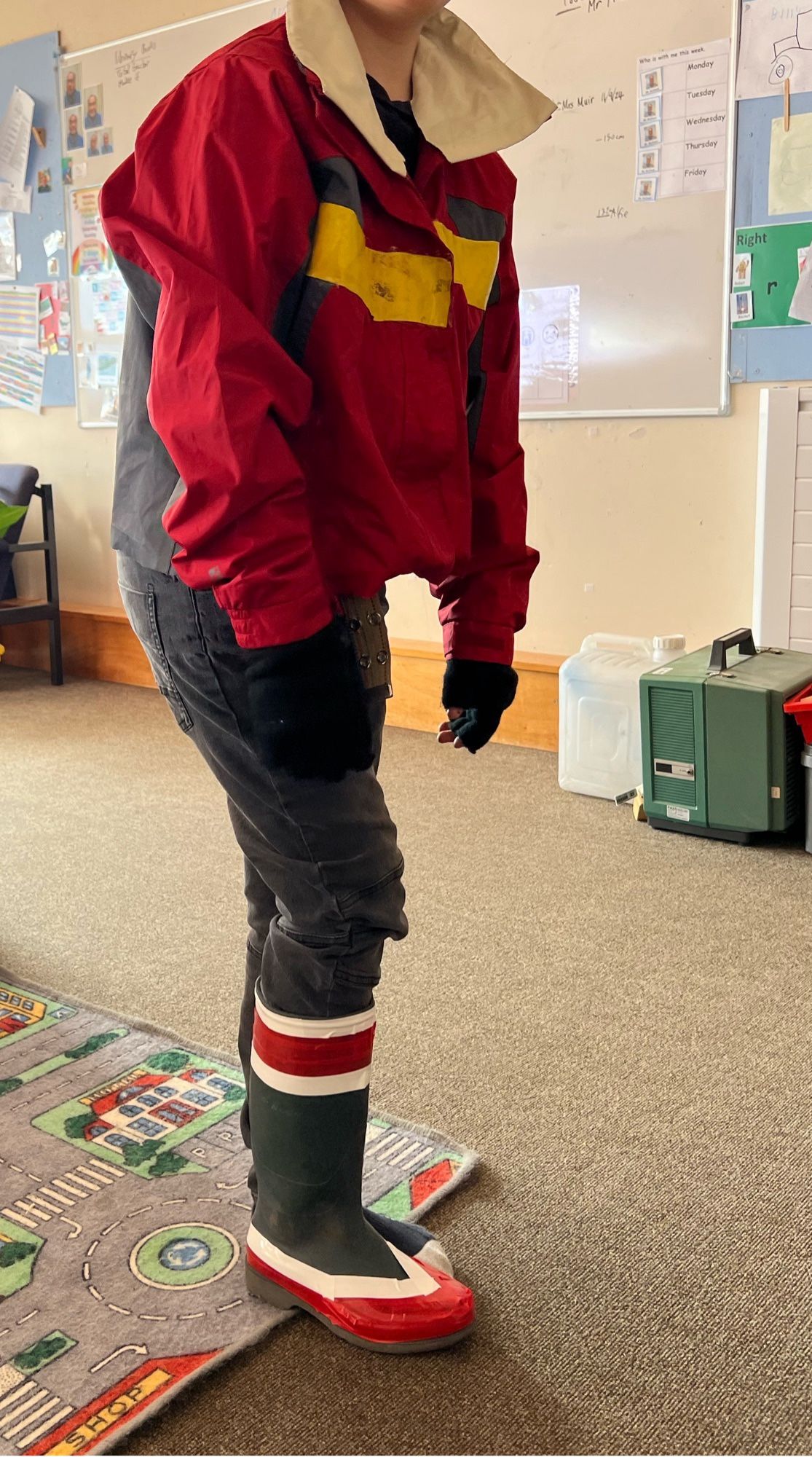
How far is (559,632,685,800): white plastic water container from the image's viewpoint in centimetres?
301

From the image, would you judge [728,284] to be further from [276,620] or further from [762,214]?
[276,620]

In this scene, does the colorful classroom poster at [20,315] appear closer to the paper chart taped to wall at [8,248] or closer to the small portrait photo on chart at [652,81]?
the paper chart taped to wall at [8,248]

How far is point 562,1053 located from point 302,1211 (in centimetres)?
65

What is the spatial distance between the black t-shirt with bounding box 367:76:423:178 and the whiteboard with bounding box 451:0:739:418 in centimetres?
207

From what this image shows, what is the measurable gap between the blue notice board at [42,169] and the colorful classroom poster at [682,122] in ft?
7.53

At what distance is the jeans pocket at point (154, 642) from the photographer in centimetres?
112

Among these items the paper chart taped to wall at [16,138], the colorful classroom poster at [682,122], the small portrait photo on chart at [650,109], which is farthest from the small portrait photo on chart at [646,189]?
the paper chart taped to wall at [16,138]

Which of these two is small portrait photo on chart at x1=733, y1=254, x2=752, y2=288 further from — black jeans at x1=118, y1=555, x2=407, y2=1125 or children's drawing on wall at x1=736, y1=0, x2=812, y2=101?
black jeans at x1=118, y1=555, x2=407, y2=1125

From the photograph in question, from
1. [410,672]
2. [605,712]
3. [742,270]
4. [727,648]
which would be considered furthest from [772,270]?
[410,672]

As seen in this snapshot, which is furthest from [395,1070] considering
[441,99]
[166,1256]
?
[441,99]

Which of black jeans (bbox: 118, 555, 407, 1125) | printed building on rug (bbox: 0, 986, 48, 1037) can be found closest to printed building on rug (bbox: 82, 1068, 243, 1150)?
printed building on rug (bbox: 0, 986, 48, 1037)

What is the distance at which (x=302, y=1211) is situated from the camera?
3.94ft

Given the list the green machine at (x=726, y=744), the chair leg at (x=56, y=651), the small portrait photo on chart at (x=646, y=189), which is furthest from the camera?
the chair leg at (x=56, y=651)

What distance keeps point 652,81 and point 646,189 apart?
0.24 meters
